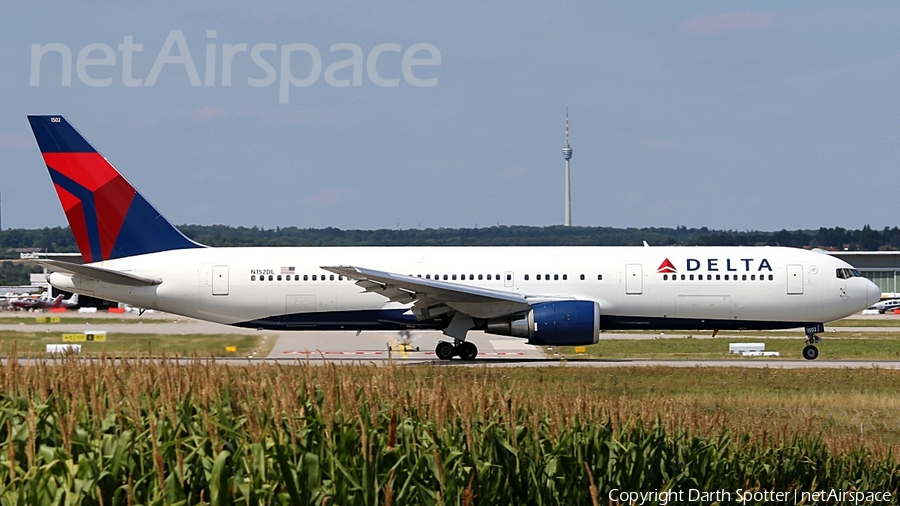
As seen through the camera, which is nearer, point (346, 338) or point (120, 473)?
point (120, 473)

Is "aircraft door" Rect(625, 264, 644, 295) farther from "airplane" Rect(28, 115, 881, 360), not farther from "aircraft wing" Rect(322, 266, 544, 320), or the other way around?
"aircraft wing" Rect(322, 266, 544, 320)

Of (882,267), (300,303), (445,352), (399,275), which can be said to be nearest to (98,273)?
(300,303)

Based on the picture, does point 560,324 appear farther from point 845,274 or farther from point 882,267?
point 882,267

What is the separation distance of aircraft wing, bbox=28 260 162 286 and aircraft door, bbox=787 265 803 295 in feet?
59.8

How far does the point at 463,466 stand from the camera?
884 centimetres

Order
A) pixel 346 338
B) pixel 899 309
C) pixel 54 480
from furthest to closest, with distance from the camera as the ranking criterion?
pixel 899 309
pixel 346 338
pixel 54 480

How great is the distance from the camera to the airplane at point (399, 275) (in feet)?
97.4

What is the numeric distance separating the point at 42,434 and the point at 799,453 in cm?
791

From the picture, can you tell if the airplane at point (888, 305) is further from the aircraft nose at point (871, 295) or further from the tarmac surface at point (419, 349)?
the aircraft nose at point (871, 295)

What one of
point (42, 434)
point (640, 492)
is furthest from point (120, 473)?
point (640, 492)

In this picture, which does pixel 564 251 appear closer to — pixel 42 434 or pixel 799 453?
pixel 799 453

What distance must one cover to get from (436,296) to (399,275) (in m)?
1.50

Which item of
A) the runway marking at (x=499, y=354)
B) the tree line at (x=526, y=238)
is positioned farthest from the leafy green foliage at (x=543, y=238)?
the runway marking at (x=499, y=354)

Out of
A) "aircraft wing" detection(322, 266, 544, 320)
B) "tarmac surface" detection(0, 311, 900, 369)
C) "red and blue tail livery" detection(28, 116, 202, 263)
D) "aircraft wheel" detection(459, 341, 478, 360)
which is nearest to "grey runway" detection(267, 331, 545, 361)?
"tarmac surface" detection(0, 311, 900, 369)
